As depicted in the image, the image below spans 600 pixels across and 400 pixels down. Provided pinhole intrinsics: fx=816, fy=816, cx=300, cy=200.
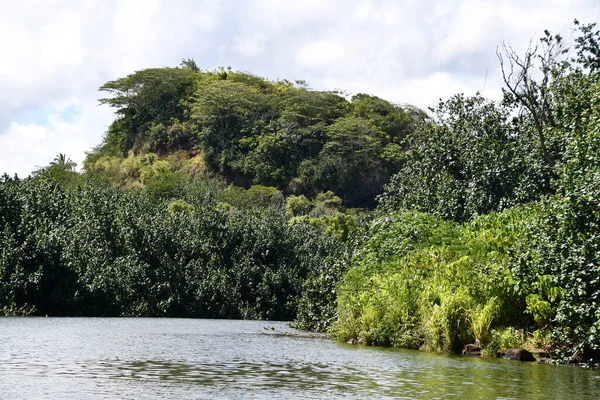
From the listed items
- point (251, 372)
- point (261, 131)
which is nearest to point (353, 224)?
point (261, 131)

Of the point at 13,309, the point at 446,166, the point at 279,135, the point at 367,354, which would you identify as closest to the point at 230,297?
the point at 13,309

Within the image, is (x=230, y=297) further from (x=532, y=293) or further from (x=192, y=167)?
(x=192, y=167)

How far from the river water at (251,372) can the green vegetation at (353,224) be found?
2117 mm

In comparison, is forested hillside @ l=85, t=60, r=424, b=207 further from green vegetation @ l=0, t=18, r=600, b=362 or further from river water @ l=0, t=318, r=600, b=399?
river water @ l=0, t=318, r=600, b=399

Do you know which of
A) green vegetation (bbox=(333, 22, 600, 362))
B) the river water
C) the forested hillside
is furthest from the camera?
the forested hillside

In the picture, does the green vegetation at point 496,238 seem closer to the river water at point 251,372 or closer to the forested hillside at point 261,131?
the river water at point 251,372

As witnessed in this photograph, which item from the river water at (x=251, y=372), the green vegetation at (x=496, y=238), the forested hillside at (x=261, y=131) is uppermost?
the forested hillside at (x=261, y=131)

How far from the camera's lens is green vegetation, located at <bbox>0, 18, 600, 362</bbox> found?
24219 mm

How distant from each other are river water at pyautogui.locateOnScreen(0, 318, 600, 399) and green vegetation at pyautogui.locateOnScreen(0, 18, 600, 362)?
2117mm

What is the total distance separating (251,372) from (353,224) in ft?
211

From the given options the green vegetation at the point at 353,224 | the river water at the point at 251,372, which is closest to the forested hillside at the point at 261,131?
the green vegetation at the point at 353,224

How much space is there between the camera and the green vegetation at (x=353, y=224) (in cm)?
2422

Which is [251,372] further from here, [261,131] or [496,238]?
[261,131]

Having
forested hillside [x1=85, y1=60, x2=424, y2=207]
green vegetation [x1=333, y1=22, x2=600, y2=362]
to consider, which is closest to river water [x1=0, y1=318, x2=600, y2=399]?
green vegetation [x1=333, y1=22, x2=600, y2=362]
